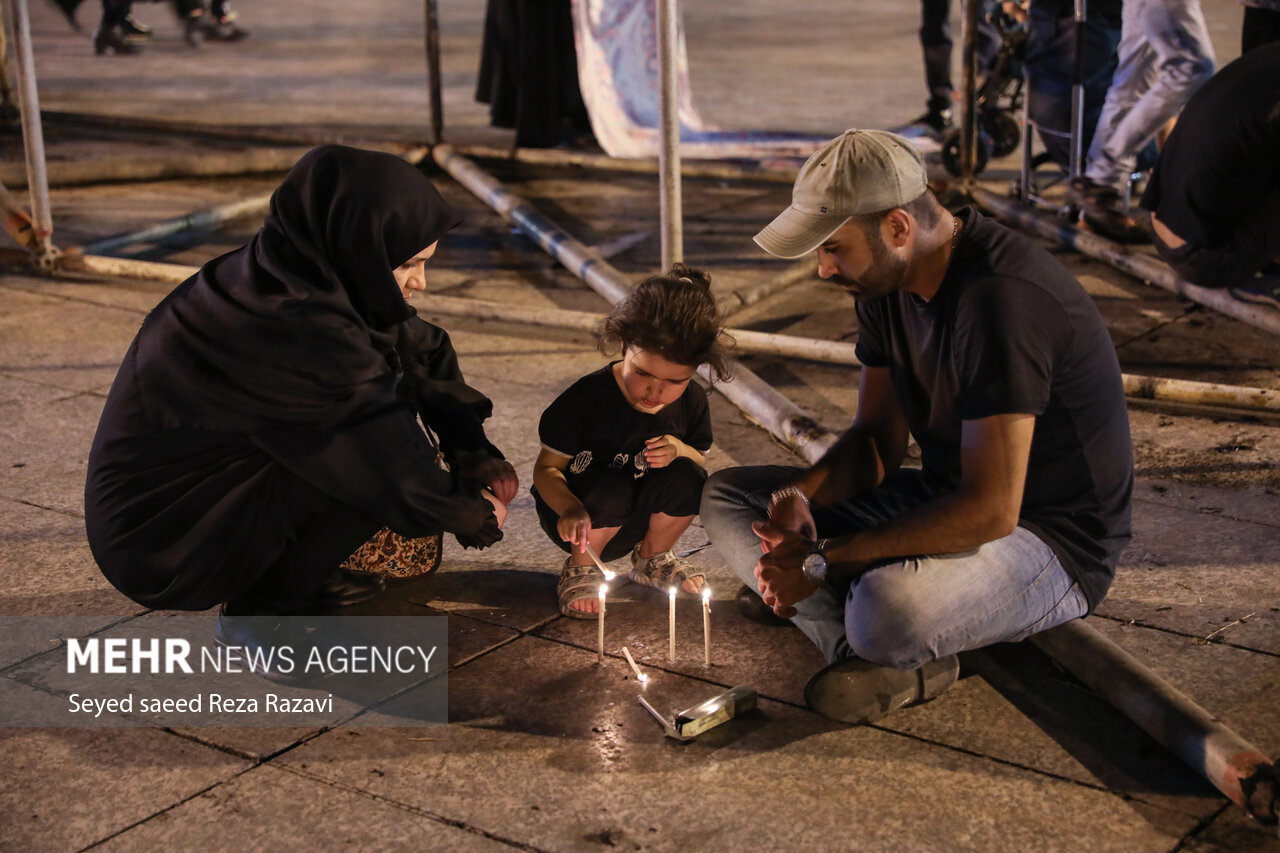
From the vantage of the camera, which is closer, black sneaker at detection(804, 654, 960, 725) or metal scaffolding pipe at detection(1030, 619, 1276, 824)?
metal scaffolding pipe at detection(1030, 619, 1276, 824)

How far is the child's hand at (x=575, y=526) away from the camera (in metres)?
3.65

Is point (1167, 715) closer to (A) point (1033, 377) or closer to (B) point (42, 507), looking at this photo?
(A) point (1033, 377)

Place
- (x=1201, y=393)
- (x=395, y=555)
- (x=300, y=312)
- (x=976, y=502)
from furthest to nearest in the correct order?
(x=1201, y=393), (x=395, y=555), (x=300, y=312), (x=976, y=502)

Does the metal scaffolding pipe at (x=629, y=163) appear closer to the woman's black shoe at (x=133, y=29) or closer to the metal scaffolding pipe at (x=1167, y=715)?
the metal scaffolding pipe at (x=1167, y=715)

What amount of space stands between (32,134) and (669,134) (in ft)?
10.6

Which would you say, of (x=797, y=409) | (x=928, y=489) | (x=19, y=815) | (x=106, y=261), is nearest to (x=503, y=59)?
(x=106, y=261)

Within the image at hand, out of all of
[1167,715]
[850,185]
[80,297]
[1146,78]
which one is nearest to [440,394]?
[850,185]

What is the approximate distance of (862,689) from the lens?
3.25m

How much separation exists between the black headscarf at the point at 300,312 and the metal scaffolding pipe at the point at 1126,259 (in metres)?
3.88

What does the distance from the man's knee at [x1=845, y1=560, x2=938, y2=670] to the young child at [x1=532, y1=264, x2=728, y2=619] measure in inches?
26.8

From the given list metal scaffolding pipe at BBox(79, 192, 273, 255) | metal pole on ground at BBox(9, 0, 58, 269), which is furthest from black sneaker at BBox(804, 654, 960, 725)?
metal scaffolding pipe at BBox(79, 192, 273, 255)

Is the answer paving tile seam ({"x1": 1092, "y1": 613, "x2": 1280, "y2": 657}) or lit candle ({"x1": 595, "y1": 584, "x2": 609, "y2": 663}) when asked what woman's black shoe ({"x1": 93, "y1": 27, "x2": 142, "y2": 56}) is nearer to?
lit candle ({"x1": 595, "y1": 584, "x2": 609, "y2": 663})

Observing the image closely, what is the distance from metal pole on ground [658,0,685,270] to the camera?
564 centimetres

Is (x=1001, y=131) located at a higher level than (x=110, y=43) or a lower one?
higher
